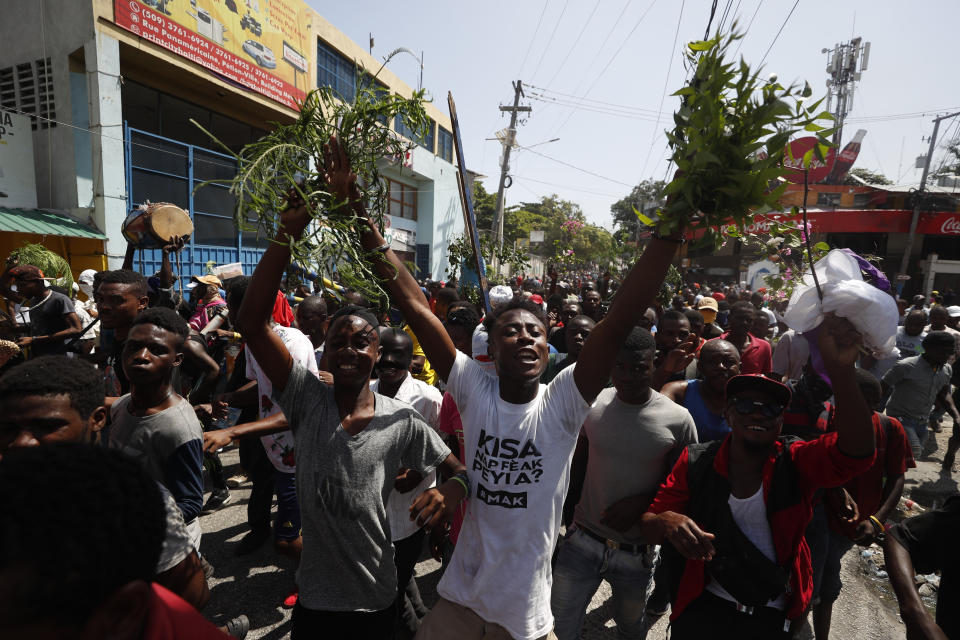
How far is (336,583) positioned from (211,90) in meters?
14.7

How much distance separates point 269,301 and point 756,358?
433 cm

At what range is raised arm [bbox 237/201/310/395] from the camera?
67.3 inches

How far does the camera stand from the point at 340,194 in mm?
1742

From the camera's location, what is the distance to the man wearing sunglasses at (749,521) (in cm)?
199

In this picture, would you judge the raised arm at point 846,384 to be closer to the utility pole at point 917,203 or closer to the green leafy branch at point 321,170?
the green leafy branch at point 321,170

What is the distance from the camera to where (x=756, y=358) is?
458 cm

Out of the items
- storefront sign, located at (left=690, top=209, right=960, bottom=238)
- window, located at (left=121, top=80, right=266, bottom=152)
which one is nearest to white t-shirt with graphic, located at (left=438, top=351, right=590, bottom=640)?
window, located at (left=121, top=80, right=266, bottom=152)

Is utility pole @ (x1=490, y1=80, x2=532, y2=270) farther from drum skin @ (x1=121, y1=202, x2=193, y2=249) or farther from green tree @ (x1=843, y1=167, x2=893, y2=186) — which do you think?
green tree @ (x1=843, y1=167, x2=893, y2=186)

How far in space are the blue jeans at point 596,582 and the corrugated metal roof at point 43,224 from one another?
11175 mm

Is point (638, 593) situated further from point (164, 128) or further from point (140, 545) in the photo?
point (164, 128)

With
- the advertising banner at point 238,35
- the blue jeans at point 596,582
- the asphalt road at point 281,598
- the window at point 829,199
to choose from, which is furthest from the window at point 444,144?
the blue jeans at point 596,582

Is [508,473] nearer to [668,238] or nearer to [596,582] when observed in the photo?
[668,238]

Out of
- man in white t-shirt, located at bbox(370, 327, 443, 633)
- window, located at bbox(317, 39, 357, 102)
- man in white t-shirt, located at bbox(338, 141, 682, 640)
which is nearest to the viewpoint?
man in white t-shirt, located at bbox(338, 141, 682, 640)

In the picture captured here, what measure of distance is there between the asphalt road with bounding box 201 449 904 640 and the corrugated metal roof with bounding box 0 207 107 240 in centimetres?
848
